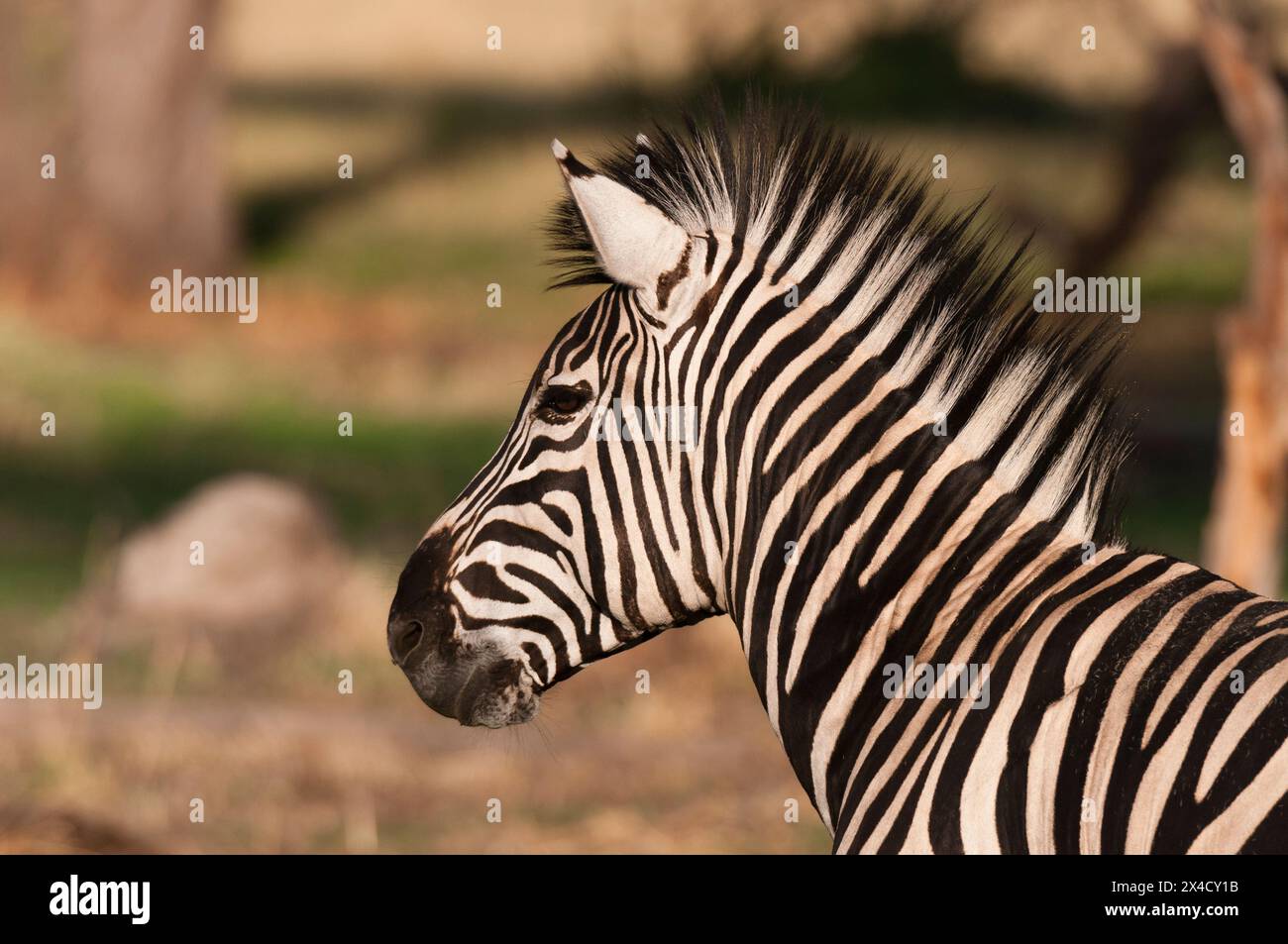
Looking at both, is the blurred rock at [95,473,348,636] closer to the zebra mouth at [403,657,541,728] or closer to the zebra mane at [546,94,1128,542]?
the zebra mouth at [403,657,541,728]

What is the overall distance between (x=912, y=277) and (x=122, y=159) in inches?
719

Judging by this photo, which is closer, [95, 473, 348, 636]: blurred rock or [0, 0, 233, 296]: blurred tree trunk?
[95, 473, 348, 636]: blurred rock

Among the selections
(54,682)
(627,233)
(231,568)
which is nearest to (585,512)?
(627,233)

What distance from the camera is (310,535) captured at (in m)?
12.2

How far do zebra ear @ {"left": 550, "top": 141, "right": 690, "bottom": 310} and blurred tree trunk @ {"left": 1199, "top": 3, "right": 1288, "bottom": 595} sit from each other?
23.1 ft

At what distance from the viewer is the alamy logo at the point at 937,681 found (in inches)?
130

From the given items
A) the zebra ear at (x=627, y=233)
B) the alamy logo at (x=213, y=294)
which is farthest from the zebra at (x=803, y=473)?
the alamy logo at (x=213, y=294)

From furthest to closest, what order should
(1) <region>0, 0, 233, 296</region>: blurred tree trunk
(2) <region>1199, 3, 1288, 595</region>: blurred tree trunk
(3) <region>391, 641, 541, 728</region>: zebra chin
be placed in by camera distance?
(1) <region>0, 0, 233, 296</region>: blurred tree trunk → (2) <region>1199, 3, 1288, 595</region>: blurred tree trunk → (3) <region>391, 641, 541, 728</region>: zebra chin

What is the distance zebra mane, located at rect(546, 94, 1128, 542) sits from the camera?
140 inches

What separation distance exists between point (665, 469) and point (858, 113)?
11.5 metres

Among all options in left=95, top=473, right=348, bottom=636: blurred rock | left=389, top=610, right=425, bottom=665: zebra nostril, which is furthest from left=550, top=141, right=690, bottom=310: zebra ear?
left=95, top=473, right=348, bottom=636: blurred rock

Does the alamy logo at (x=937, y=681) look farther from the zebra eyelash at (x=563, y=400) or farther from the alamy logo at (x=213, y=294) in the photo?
the alamy logo at (x=213, y=294)

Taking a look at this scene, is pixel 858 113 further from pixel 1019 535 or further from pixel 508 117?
pixel 508 117
